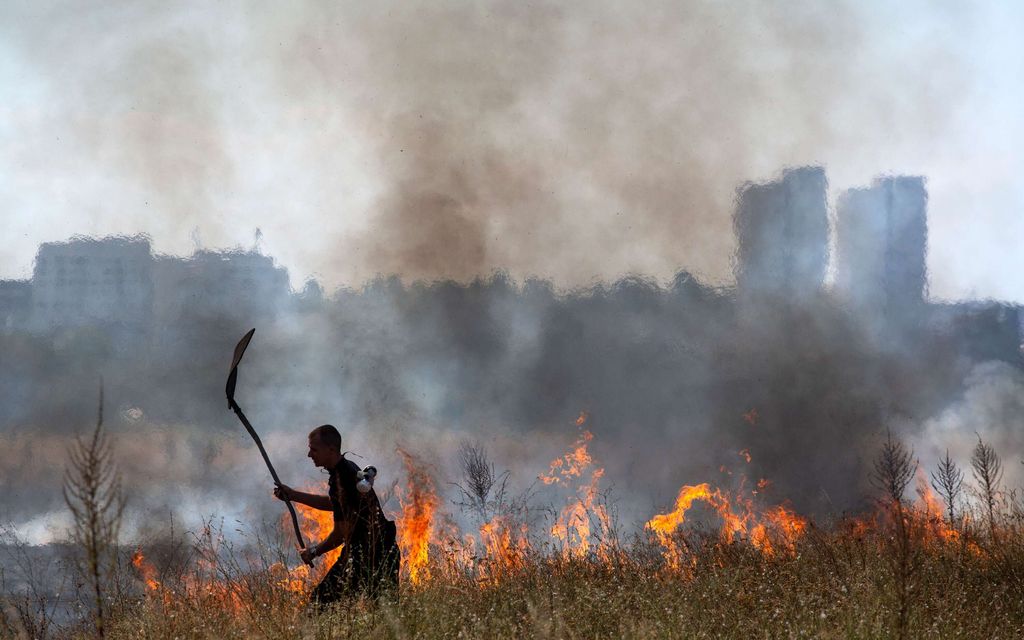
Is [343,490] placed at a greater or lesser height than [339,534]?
greater

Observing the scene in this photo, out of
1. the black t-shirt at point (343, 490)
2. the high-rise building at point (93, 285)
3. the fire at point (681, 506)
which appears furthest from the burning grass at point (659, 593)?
the high-rise building at point (93, 285)

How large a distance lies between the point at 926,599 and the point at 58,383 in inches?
774

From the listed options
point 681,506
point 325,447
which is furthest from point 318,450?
point 681,506

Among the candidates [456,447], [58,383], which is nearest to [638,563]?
[456,447]

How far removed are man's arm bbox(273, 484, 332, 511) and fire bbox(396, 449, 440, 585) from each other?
515 cm

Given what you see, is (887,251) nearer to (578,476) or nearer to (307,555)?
(578,476)

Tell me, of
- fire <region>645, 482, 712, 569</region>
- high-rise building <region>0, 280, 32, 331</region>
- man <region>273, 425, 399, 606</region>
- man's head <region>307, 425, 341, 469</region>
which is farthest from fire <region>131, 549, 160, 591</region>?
fire <region>645, 482, 712, 569</region>

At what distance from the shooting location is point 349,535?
648cm

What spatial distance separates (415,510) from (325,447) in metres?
9.71

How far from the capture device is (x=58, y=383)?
2058 centimetres

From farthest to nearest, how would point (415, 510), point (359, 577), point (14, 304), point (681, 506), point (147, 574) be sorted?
point (14, 304) < point (681, 506) < point (415, 510) < point (147, 574) < point (359, 577)

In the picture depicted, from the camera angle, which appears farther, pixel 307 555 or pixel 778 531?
pixel 778 531

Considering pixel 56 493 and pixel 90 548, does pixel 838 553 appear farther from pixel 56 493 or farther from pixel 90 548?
pixel 56 493

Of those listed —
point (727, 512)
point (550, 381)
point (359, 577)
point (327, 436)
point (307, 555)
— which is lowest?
point (359, 577)
